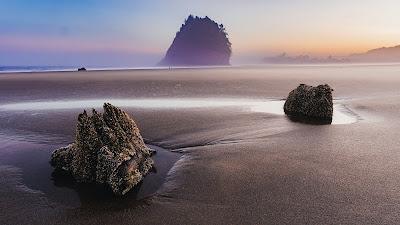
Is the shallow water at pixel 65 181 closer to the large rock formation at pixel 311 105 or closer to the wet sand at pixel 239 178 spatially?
the wet sand at pixel 239 178

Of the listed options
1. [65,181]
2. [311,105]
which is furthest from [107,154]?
[311,105]

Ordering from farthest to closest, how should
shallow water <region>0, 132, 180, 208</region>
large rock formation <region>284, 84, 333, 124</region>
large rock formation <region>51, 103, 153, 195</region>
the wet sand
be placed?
large rock formation <region>284, 84, 333, 124</region> → large rock formation <region>51, 103, 153, 195</region> → shallow water <region>0, 132, 180, 208</region> → the wet sand

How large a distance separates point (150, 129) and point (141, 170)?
6.10 metres

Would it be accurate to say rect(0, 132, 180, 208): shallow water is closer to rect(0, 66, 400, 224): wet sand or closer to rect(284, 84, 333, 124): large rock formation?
rect(0, 66, 400, 224): wet sand

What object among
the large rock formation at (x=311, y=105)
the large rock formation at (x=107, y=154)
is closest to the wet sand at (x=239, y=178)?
the large rock formation at (x=107, y=154)

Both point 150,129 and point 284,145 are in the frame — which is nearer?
point 284,145

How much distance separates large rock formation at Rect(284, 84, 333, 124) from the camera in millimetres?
17500

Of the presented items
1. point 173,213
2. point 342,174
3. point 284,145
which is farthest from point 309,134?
point 173,213

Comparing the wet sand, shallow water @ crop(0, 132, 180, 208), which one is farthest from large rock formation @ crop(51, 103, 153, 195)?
the wet sand

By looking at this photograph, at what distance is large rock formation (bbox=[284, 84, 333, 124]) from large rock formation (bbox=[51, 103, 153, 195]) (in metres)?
9.74

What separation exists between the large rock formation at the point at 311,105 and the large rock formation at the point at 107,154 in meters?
9.74

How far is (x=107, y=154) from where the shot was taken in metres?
8.54

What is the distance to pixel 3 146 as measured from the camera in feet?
40.7

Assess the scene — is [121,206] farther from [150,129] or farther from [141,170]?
[150,129]
